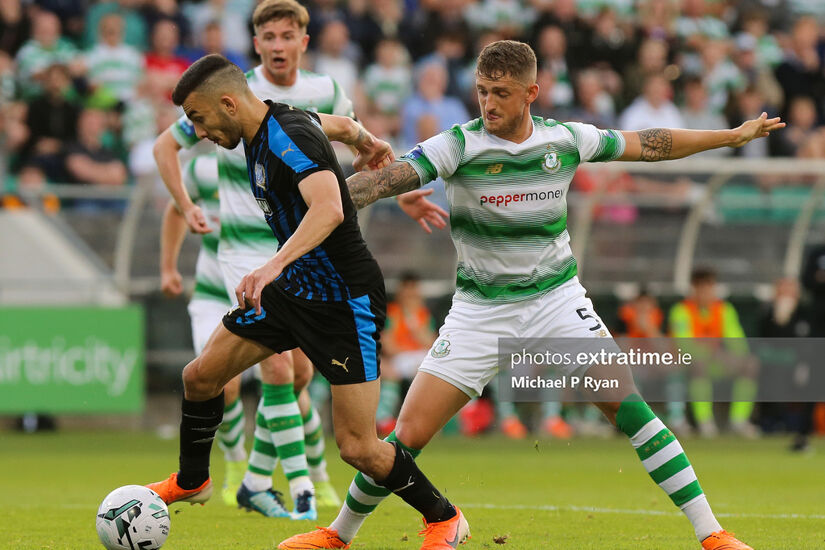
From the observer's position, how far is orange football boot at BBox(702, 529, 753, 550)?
5.83 m

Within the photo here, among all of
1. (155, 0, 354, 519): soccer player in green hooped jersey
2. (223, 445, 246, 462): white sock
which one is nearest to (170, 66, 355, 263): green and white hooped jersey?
(155, 0, 354, 519): soccer player in green hooped jersey

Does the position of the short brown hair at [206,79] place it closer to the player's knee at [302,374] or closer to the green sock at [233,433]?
the player's knee at [302,374]

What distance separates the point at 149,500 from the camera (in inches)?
243

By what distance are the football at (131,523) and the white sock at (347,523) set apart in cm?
81

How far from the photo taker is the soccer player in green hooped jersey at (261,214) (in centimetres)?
795

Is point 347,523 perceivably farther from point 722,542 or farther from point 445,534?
point 722,542

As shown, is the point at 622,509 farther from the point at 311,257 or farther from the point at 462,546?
the point at 311,257

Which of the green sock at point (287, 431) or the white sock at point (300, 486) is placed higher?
the green sock at point (287, 431)

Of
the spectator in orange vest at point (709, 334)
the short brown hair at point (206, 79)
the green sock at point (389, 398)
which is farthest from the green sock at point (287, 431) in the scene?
the spectator in orange vest at point (709, 334)

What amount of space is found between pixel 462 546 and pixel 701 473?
5.40 metres

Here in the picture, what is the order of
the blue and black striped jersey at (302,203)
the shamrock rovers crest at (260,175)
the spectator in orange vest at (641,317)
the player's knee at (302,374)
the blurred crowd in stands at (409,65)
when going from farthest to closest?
1. the blurred crowd in stands at (409,65)
2. the spectator in orange vest at (641,317)
3. the player's knee at (302,374)
4. the shamrock rovers crest at (260,175)
5. the blue and black striped jersey at (302,203)

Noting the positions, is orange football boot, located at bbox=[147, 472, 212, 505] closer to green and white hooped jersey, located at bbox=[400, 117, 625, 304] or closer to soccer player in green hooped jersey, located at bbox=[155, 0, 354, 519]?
soccer player in green hooped jersey, located at bbox=[155, 0, 354, 519]

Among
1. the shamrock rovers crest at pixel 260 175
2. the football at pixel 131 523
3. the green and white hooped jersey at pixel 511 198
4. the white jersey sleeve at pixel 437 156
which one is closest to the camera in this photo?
the shamrock rovers crest at pixel 260 175

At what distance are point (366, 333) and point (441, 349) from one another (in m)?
0.46
